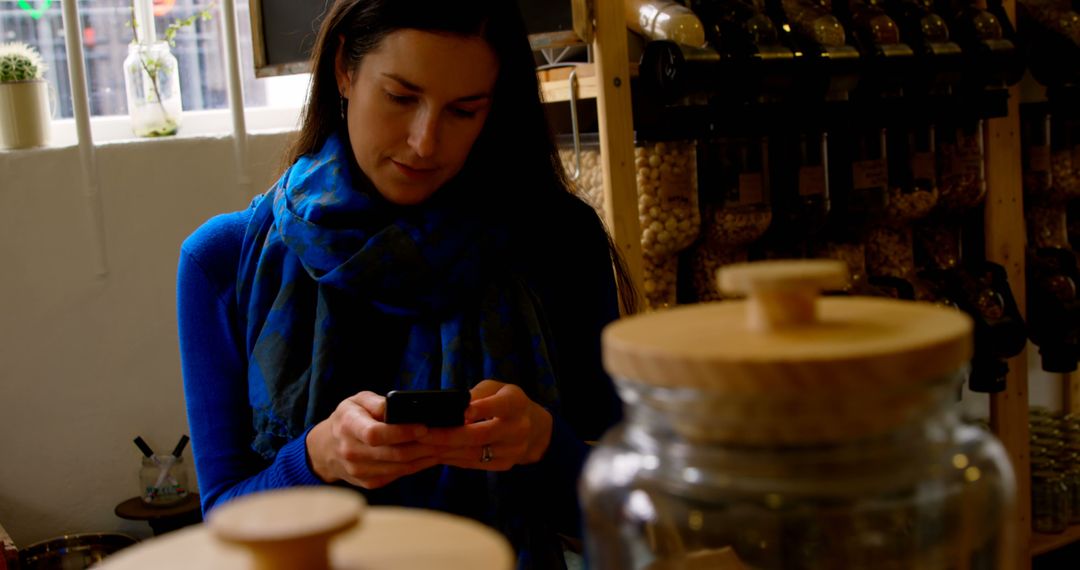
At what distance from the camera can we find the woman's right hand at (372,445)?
975mm

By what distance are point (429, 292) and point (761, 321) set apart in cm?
91

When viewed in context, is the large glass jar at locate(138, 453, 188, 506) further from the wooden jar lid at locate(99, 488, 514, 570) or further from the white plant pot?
the wooden jar lid at locate(99, 488, 514, 570)

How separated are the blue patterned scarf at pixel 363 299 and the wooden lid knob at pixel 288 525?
882 mm

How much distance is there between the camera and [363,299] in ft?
4.43

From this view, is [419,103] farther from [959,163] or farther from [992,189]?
[992,189]

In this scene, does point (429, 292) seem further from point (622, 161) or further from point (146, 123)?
point (146, 123)

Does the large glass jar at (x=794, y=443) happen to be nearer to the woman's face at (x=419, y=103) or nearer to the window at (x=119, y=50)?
the woman's face at (x=419, y=103)

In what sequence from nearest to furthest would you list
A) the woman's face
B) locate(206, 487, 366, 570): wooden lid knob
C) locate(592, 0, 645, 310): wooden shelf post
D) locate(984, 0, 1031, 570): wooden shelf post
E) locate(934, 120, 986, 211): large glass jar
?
locate(206, 487, 366, 570): wooden lid knob < the woman's face < locate(592, 0, 645, 310): wooden shelf post < locate(934, 120, 986, 211): large glass jar < locate(984, 0, 1031, 570): wooden shelf post

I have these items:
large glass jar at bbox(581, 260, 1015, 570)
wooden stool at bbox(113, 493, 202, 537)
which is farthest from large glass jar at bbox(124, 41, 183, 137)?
large glass jar at bbox(581, 260, 1015, 570)

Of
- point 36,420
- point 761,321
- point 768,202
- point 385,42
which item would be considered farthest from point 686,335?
point 36,420

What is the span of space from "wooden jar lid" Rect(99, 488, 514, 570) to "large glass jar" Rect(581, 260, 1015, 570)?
0.12m

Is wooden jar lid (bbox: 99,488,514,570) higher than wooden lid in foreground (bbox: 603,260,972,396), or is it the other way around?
wooden lid in foreground (bbox: 603,260,972,396)

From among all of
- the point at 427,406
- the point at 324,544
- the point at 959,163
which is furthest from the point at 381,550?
the point at 959,163

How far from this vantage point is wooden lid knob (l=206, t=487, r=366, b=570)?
37 centimetres
